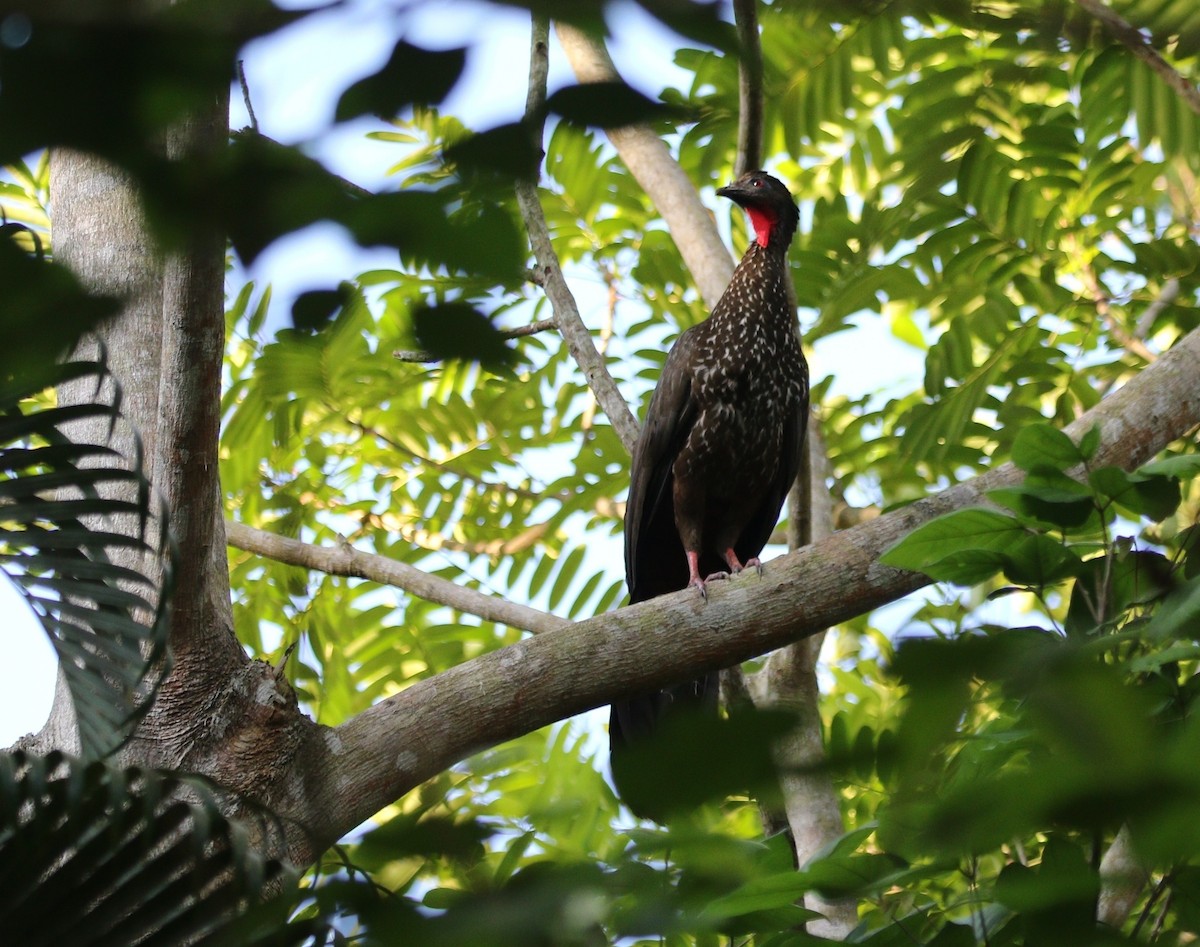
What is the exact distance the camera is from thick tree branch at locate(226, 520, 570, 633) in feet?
11.1

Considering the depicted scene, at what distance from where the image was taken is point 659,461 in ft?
13.7

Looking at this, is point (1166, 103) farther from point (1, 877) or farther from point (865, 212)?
point (1, 877)

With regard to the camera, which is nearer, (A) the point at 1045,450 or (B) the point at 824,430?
(A) the point at 1045,450

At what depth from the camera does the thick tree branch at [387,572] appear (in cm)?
340

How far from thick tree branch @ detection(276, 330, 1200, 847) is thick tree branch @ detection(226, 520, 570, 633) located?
0.93m

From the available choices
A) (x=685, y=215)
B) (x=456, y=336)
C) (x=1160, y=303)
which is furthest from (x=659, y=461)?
(x=456, y=336)

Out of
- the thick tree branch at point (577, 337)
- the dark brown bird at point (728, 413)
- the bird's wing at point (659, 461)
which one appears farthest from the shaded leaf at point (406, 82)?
the dark brown bird at point (728, 413)

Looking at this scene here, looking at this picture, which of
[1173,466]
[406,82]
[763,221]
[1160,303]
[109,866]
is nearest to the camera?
[406,82]

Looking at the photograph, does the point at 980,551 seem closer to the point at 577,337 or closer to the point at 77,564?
the point at 77,564

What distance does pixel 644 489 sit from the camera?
393 cm

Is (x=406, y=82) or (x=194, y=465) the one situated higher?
(x=194, y=465)

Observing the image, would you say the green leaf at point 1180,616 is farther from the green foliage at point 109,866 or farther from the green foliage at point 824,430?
the green foliage at point 109,866

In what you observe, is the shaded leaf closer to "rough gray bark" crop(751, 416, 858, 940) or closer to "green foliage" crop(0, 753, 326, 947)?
"green foliage" crop(0, 753, 326, 947)

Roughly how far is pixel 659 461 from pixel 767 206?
1.02 metres
